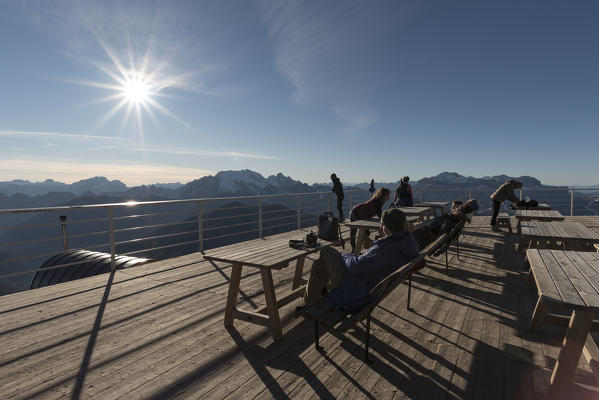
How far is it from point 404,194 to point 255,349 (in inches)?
246

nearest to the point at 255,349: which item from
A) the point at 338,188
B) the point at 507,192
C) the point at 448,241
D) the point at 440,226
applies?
the point at 448,241

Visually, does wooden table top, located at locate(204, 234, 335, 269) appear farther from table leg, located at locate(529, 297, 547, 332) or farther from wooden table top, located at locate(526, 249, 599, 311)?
table leg, located at locate(529, 297, 547, 332)

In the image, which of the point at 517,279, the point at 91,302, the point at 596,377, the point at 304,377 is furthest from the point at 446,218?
the point at 91,302

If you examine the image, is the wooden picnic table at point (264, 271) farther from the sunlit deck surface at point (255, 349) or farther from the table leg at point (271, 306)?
the sunlit deck surface at point (255, 349)

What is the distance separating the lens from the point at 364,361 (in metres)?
2.46

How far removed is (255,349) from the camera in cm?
268

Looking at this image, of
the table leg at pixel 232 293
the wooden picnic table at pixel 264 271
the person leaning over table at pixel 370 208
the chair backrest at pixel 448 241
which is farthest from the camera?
the person leaning over table at pixel 370 208

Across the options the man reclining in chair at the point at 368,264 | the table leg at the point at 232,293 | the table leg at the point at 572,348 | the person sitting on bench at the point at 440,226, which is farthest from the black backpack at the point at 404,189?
the table leg at the point at 572,348

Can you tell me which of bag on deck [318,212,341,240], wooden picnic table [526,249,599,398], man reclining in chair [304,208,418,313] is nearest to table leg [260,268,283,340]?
man reclining in chair [304,208,418,313]

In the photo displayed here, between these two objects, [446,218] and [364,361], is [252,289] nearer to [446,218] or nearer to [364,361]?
[364,361]

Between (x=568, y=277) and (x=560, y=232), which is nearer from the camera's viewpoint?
(x=568, y=277)

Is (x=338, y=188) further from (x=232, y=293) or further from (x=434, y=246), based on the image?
(x=232, y=293)

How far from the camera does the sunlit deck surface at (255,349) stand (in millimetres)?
2152

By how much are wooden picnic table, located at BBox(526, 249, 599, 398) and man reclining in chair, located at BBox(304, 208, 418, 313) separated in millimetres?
977
